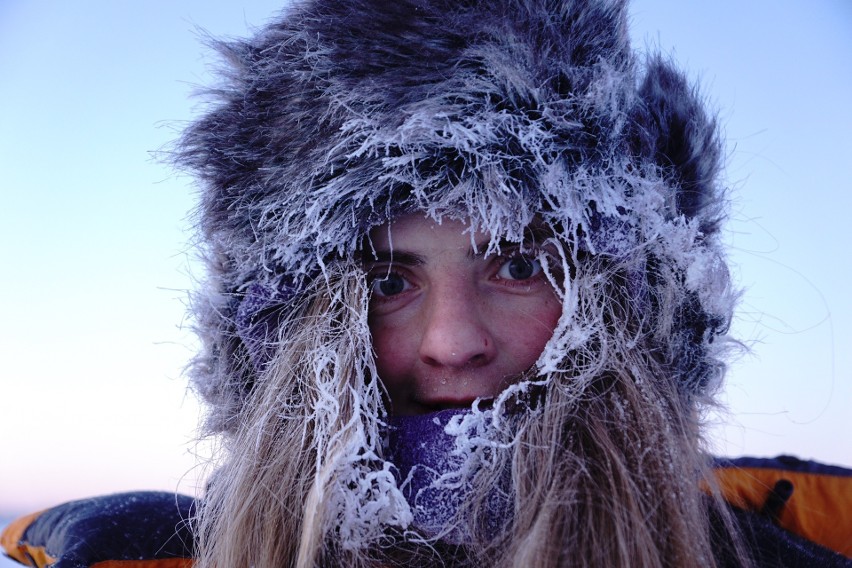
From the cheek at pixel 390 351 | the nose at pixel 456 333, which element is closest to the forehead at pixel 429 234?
the nose at pixel 456 333

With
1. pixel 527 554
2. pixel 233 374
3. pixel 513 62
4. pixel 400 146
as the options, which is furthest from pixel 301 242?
pixel 527 554

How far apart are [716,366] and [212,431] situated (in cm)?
126

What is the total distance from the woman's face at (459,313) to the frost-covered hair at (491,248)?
0.06 meters

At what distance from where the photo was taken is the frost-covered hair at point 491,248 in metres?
1.09

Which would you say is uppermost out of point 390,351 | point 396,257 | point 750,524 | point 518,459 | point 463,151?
point 463,151

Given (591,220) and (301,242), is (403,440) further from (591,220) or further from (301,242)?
(591,220)

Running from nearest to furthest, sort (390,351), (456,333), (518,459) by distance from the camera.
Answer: (518,459), (456,333), (390,351)

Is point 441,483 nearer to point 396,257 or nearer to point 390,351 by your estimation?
point 390,351

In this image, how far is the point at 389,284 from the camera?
1.36m

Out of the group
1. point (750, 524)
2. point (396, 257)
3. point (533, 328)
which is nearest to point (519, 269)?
point (533, 328)

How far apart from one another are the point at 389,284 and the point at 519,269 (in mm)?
305

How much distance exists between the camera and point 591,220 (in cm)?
119

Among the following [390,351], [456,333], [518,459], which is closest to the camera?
[518,459]

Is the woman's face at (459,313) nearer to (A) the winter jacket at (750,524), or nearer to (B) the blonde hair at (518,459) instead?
(B) the blonde hair at (518,459)
